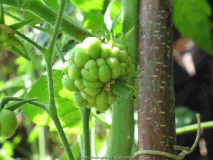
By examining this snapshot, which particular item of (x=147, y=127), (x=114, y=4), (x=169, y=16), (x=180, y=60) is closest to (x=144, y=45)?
(x=169, y=16)

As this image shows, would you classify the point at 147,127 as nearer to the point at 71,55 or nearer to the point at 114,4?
the point at 71,55

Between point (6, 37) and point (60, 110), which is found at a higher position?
point (6, 37)

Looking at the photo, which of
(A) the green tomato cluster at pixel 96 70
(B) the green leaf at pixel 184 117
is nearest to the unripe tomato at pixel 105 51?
(A) the green tomato cluster at pixel 96 70

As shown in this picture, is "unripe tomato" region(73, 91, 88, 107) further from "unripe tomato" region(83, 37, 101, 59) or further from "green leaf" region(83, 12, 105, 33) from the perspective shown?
"green leaf" region(83, 12, 105, 33)

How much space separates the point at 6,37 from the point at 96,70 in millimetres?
197

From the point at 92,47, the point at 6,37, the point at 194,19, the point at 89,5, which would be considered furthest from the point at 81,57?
the point at 194,19

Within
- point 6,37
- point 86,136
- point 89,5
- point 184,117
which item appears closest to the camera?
point 6,37

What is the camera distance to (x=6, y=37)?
1.97ft

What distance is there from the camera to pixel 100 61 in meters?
0.63

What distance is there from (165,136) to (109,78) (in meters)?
0.23

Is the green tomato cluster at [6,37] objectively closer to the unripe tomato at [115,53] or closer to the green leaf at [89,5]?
the unripe tomato at [115,53]

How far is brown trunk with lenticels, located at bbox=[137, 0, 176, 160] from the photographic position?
74 centimetres

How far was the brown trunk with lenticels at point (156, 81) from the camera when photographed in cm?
74

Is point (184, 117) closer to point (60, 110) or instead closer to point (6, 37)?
point (60, 110)
